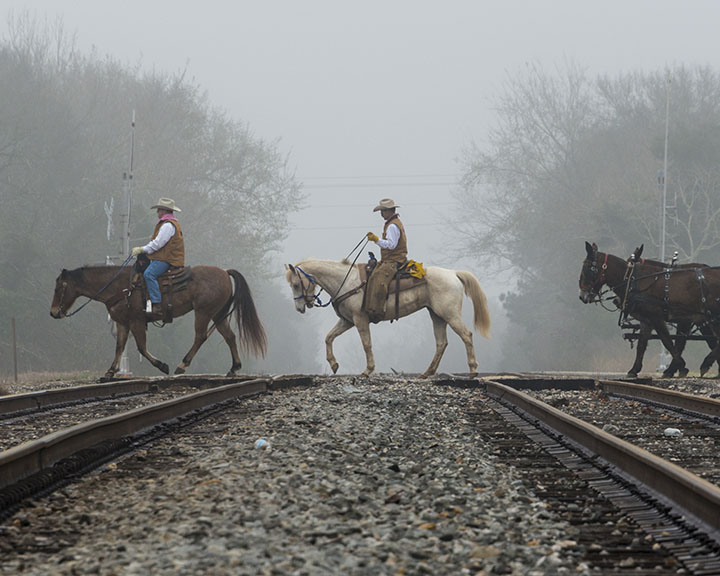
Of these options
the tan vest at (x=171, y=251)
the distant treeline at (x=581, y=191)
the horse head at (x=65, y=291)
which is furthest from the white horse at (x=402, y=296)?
the distant treeline at (x=581, y=191)

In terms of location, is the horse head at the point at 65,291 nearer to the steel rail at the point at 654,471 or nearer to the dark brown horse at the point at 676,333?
the dark brown horse at the point at 676,333

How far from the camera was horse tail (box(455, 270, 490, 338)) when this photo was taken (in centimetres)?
1522

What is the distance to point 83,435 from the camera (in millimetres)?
5867

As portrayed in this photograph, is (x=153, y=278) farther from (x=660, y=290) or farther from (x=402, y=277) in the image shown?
(x=660, y=290)

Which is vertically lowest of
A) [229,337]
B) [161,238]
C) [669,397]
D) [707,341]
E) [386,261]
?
[669,397]

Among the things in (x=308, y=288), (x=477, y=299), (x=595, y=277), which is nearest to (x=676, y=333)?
(x=595, y=277)

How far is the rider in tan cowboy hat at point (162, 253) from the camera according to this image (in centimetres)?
1439

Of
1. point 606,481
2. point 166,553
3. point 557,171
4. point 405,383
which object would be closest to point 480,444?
point 606,481

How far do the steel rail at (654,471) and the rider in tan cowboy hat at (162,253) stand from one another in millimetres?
8709

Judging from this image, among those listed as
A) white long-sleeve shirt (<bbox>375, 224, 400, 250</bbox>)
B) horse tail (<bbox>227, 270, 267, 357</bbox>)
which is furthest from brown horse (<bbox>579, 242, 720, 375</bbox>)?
horse tail (<bbox>227, 270, 267, 357</bbox>)

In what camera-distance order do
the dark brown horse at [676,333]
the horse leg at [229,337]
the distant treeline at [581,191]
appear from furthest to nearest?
the distant treeline at [581,191], the horse leg at [229,337], the dark brown horse at [676,333]

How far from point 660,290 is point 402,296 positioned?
393cm

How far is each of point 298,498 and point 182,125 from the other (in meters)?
40.9

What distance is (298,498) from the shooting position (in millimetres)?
4172
